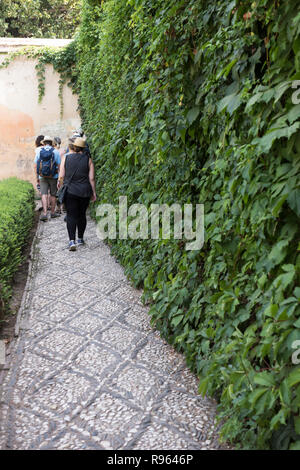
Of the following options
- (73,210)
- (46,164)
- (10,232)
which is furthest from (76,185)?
(46,164)

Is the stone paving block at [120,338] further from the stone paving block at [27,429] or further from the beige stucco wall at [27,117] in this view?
the beige stucco wall at [27,117]

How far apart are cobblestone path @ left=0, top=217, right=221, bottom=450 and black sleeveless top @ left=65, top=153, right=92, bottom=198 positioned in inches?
88.7

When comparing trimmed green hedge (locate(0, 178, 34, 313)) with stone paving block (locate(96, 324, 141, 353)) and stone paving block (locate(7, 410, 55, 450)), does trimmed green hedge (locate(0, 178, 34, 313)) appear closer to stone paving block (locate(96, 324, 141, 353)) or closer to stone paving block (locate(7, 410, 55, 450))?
stone paving block (locate(96, 324, 141, 353))

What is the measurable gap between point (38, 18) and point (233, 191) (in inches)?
1022

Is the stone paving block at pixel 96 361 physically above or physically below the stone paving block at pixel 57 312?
above

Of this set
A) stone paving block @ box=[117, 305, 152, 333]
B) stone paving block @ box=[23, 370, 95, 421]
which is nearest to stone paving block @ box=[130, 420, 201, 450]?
stone paving block @ box=[23, 370, 95, 421]

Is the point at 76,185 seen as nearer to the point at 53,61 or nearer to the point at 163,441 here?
the point at 163,441

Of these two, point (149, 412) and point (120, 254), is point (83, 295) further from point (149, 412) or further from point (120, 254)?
point (149, 412)

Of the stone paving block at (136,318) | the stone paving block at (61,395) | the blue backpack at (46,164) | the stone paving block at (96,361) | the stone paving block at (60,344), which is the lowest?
the stone paving block at (136,318)

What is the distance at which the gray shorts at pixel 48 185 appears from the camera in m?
10.4

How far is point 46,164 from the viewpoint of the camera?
400 inches

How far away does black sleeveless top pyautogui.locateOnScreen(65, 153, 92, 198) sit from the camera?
745cm

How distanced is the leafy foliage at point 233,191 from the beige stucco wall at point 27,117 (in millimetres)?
10853

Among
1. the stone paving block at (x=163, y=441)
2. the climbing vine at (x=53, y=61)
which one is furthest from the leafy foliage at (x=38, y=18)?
the stone paving block at (x=163, y=441)
